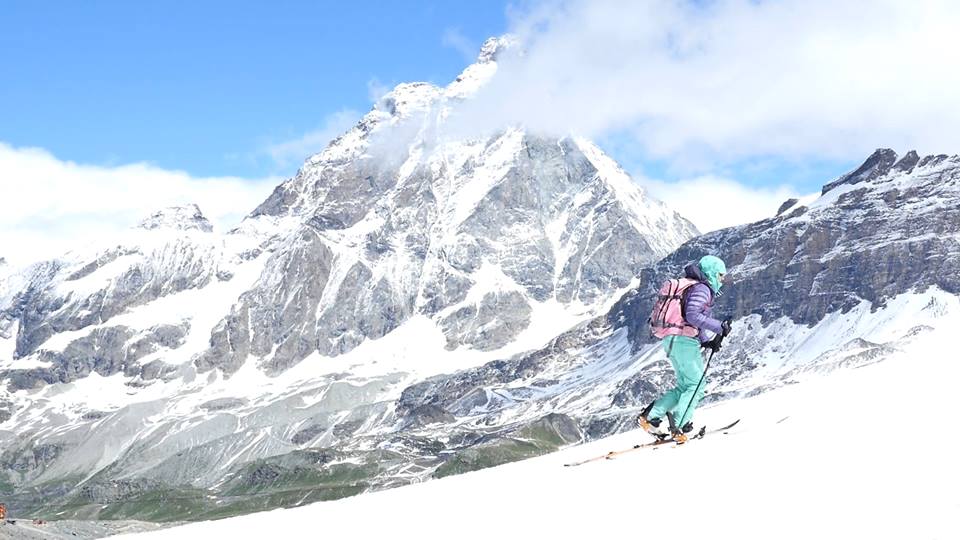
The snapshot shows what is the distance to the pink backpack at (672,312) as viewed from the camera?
61.4ft

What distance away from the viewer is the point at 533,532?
1234 cm

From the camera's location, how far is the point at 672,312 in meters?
18.8

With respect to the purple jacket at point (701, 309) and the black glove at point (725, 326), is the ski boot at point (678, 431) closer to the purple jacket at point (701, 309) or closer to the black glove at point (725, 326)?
the purple jacket at point (701, 309)

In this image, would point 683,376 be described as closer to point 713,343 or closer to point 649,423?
point 713,343

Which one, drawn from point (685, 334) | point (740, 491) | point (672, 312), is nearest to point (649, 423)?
point (685, 334)

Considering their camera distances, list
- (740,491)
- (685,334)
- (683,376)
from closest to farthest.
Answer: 1. (740,491)
2. (685,334)
3. (683,376)

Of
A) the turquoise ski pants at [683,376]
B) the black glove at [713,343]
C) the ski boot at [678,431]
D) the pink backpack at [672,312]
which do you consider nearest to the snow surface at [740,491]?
the ski boot at [678,431]

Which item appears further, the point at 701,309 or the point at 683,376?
the point at 683,376

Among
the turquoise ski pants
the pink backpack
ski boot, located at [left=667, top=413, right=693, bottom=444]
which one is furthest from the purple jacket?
ski boot, located at [left=667, top=413, right=693, bottom=444]

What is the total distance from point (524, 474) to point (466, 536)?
4.56 meters

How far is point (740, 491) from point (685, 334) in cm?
623

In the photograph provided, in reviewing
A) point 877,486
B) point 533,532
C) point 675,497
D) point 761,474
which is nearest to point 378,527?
point 533,532

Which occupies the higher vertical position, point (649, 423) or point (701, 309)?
point (701, 309)

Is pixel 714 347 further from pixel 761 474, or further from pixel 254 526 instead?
pixel 254 526
